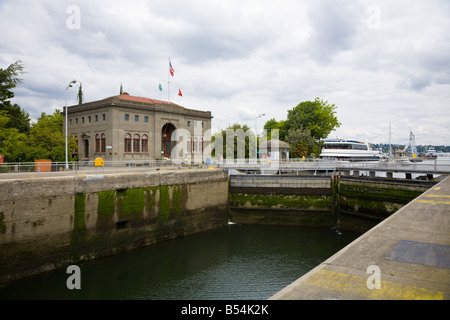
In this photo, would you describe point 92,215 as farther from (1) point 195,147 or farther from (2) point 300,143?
(2) point 300,143

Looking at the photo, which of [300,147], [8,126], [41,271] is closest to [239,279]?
[41,271]

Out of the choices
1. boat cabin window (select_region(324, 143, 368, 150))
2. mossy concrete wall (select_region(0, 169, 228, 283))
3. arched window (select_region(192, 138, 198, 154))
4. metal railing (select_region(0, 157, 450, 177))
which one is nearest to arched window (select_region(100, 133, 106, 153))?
metal railing (select_region(0, 157, 450, 177))

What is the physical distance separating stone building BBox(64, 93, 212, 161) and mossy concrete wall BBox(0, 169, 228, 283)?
766 inches

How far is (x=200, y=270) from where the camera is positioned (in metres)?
18.2

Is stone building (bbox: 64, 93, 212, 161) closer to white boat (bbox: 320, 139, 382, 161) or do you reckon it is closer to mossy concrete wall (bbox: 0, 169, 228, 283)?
mossy concrete wall (bbox: 0, 169, 228, 283)

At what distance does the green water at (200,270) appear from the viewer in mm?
14945

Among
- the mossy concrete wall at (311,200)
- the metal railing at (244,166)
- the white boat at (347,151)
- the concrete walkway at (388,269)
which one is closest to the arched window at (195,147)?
the metal railing at (244,166)

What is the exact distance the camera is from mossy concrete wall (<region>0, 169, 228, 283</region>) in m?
15.6

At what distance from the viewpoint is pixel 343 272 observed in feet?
20.4

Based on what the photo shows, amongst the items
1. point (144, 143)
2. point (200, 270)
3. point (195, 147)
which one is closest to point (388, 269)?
point (200, 270)

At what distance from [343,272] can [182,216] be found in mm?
19795

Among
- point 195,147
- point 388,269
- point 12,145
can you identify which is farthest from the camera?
point 195,147

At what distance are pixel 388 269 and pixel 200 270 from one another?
44.2 feet
